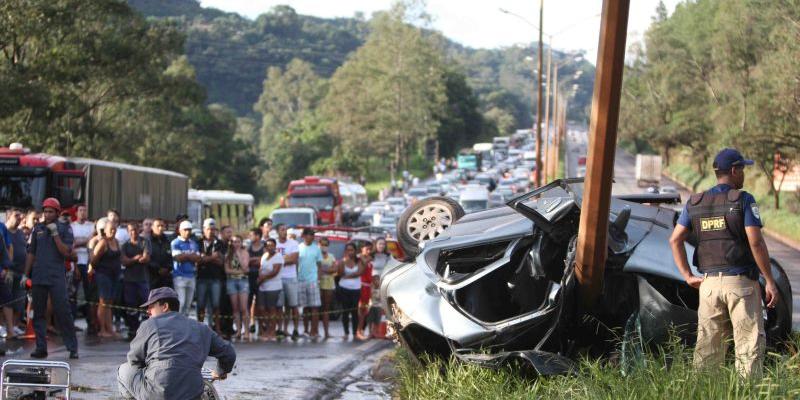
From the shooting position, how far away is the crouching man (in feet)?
24.3

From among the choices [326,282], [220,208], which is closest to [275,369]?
[326,282]

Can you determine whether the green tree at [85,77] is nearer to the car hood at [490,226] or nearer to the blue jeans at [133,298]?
the blue jeans at [133,298]

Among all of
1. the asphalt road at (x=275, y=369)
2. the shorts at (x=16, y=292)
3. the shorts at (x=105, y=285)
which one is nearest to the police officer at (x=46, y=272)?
the asphalt road at (x=275, y=369)

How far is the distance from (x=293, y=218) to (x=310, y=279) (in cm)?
2047

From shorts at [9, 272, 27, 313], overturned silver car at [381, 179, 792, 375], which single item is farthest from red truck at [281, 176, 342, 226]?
overturned silver car at [381, 179, 792, 375]

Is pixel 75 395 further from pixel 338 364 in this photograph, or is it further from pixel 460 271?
pixel 338 364

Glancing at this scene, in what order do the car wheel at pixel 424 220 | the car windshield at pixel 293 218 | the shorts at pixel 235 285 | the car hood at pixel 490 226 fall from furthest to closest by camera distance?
the car windshield at pixel 293 218 → the shorts at pixel 235 285 → the car wheel at pixel 424 220 → the car hood at pixel 490 226

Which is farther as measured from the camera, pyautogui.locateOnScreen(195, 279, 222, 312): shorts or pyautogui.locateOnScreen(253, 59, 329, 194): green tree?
pyautogui.locateOnScreen(253, 59, 329, 194): green tree

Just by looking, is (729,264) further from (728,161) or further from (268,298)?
(268,298)

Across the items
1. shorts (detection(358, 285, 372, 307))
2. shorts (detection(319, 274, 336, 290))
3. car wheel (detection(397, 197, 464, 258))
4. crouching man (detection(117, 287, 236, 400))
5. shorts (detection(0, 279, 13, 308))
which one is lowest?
shorts (detection(358, 285, 372, 307))

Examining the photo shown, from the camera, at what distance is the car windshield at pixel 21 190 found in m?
26.2

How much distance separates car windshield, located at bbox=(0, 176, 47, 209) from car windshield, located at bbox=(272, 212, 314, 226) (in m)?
13.9

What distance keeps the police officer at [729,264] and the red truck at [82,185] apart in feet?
65.3

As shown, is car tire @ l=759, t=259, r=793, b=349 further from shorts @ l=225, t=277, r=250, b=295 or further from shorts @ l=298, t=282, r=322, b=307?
shorts @ l=298, t=282, r=322, b=307
